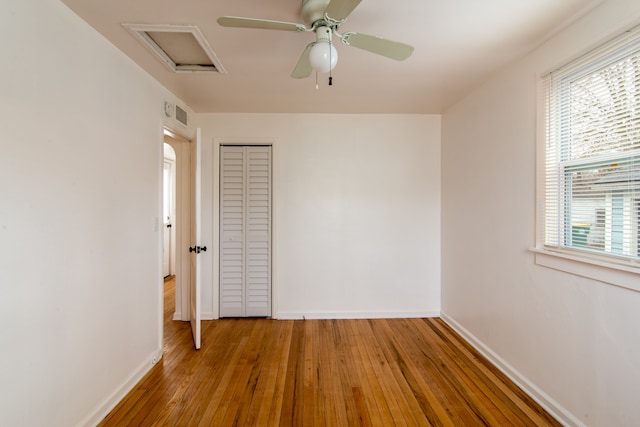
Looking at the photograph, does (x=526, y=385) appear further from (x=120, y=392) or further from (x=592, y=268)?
(x=120, y=392)

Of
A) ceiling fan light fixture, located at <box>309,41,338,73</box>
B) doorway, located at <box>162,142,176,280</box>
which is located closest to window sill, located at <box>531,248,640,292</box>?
ceiling fan light fixture, located at <box>309,41,338,73</box>

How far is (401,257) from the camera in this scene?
3191 millimetres

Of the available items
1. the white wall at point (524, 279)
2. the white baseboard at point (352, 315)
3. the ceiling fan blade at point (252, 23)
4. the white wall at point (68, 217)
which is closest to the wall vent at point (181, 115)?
the white wall at point (68, 217)

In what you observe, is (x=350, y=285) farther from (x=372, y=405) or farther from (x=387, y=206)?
(x=372, y=405)

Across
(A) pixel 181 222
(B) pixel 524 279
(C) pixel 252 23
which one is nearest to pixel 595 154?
(B) pixel 524 279

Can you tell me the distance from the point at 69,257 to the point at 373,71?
236 cm

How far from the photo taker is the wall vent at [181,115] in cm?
263

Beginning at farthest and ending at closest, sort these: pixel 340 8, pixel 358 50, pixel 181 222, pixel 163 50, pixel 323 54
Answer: pixel 181 222 < pixel 163 50 < pixel 358 50 < pixel 323 54 < pixel 340 8

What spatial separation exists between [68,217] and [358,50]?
2.02 meters

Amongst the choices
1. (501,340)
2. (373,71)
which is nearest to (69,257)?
(373,71)

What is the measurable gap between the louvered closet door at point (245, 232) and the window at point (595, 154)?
2546 mm

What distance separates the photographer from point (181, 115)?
2.71 m

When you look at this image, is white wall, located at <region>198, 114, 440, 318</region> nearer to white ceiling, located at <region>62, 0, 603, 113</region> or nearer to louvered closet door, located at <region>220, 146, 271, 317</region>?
louvered closet door, located at <region>220, 146, 271, 317</region>

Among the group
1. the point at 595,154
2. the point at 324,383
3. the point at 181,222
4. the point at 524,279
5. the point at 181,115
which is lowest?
the point at 324,383
